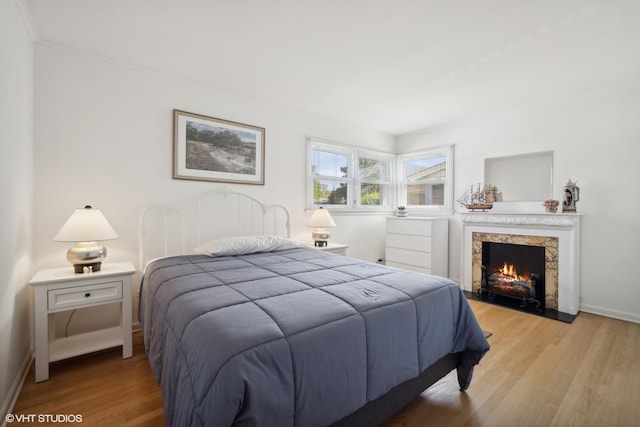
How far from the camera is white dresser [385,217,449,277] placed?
152 inches

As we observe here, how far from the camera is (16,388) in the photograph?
1.70m

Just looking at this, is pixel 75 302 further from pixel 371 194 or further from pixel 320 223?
pixel 371 194

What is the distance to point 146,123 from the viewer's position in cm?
264

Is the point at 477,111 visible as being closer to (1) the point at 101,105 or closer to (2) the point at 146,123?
(2) the point at 146,123

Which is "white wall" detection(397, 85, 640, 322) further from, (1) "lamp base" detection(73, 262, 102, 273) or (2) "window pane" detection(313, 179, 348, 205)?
(1) "lamp base" detection(73, 262, 102, 273)

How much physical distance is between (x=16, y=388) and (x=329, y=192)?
3.34m

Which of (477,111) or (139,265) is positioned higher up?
(477,111)

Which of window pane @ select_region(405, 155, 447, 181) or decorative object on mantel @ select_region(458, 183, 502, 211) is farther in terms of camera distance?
window pane @ select_region(405, 155, 447, 181)

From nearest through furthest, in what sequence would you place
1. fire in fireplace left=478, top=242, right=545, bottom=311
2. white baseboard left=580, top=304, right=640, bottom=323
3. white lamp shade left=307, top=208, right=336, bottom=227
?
white baseboard left=580, top=304, right=640, bottom=323 < fire in fireplace left=478, top=242, right=545, bottom=311 < white lamp shade left=307, top=208, right=336, bottom=227

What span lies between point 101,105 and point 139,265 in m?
1.41

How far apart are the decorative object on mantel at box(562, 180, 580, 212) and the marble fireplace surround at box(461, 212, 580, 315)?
0.12 meters

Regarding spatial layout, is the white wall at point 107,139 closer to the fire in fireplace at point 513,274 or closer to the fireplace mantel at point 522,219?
the fireplace mantel at point 522,219

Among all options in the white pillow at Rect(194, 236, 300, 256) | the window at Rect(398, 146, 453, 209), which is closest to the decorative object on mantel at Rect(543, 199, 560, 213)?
the window at Rect(398, 146, 453, 209)

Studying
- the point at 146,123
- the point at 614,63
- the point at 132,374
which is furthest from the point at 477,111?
the point at 132,374
